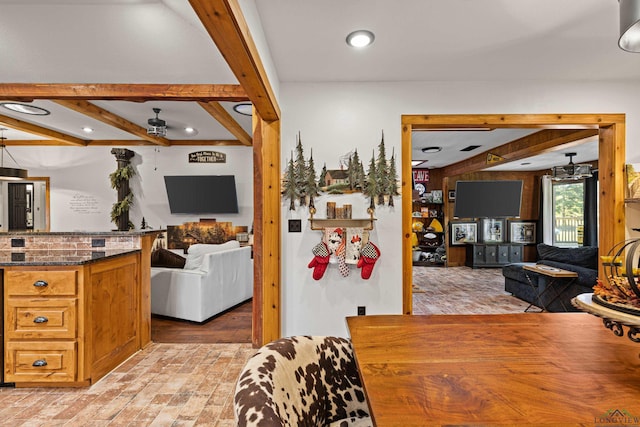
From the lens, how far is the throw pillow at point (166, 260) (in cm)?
398

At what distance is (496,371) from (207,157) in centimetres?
604

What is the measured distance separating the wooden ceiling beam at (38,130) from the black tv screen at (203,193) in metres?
1.70

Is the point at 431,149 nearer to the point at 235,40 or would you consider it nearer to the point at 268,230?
the point at 268,230

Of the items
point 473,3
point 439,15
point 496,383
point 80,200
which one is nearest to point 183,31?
point 439,15

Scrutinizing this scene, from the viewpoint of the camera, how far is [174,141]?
20.2 feet

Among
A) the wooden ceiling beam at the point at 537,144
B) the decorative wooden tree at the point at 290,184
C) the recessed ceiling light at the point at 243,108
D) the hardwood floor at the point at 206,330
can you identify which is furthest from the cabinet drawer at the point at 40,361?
the wooden ceiling beam at the point at 537,144

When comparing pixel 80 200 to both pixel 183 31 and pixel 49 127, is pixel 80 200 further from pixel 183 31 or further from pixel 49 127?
pixel 183 31

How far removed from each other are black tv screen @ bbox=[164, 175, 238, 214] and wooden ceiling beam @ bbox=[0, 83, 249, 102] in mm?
3167

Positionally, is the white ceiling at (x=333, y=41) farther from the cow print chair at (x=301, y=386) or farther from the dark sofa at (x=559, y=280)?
the dark sofa at (x=559, y=280)

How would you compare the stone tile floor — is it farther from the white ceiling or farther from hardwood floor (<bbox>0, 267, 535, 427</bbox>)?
the white ceiling

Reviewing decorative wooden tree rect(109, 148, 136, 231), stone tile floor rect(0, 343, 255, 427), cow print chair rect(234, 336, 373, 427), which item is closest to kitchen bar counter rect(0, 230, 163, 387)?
stone tile floor rect(0, 343, 255, 427)

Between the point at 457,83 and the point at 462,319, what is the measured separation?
2313 millimetres

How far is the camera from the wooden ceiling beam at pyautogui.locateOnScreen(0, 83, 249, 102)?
288 cm

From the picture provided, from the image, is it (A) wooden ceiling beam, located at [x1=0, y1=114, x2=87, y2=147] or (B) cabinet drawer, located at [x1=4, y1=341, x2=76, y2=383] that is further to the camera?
(A) wooden ceiling beam, located at [x1=0, y1=114, x2=87, y2=147]
